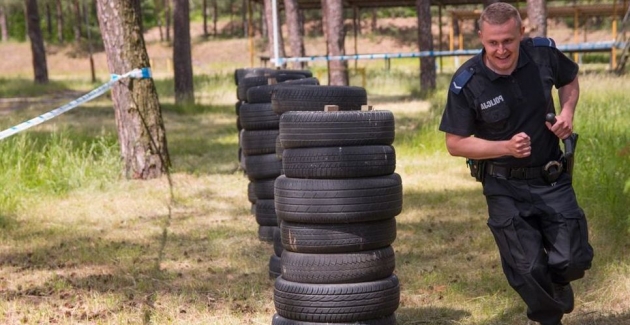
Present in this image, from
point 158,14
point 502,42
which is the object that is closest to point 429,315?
point 502,42

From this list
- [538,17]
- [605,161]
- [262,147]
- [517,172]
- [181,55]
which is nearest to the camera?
[517,172]

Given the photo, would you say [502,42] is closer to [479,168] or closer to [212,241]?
[479,168]

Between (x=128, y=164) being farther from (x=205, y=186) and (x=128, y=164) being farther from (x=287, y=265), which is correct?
(x=287, y=265)

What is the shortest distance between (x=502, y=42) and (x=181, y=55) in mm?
22628

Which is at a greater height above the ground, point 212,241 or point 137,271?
point 137,271

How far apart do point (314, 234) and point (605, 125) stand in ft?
23.4

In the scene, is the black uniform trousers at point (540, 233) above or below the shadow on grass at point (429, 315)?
above

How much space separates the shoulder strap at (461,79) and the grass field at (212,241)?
1.37m

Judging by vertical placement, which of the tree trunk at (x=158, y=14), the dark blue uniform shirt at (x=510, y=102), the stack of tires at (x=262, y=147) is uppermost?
the dark blue uniform shirt at (x=510, y=102)

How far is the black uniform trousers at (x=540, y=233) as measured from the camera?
504 cm

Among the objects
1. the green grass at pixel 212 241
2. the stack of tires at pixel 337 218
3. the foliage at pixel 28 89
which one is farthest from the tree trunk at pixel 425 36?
the stack of tires at pixel 337 218

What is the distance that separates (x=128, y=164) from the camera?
1253 centimetres

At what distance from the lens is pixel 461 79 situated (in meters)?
4.99

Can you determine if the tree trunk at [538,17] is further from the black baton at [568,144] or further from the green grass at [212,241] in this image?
the black baton at [568,144]
